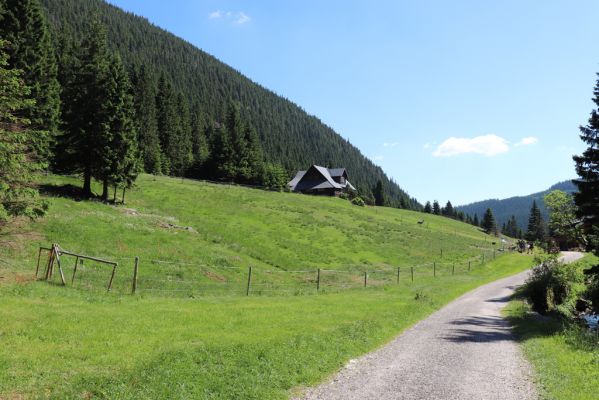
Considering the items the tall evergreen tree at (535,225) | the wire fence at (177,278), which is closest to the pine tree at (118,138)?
the wire fence at (177,278)

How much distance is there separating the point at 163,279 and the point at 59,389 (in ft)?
55.7

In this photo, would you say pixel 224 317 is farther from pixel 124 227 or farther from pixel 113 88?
pixel 113 88

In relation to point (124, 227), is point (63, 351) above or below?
below

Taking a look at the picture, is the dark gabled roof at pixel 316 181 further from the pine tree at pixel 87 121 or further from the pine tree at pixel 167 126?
the pine tree at pixel 87 121

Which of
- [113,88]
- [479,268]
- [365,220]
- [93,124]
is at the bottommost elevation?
[479,268]

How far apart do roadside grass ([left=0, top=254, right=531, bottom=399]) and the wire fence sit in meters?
2.03

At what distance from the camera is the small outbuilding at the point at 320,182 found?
121 meters

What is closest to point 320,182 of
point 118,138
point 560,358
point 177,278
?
point 118,138

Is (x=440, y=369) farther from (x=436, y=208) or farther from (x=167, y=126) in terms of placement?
(x=436, y=208)

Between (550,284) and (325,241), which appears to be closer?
(550,284)

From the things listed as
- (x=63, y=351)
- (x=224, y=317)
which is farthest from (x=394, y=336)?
(x=63, y=351)

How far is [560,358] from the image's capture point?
556 inches

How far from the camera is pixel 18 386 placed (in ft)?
29.4

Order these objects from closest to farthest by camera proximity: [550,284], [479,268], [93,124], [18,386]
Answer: [18,386] → [550,284] → [93,124] → [479,268]
